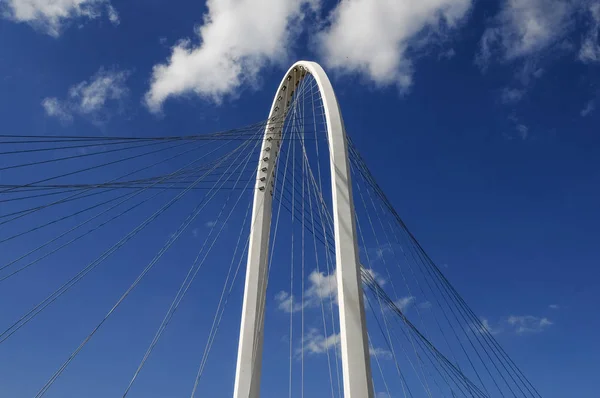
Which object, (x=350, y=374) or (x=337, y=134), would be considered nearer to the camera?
(x=350, y=374)

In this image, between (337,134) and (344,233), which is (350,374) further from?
(337,134)

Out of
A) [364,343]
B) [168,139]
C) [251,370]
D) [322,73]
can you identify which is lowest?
[364,343]

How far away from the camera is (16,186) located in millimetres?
11445

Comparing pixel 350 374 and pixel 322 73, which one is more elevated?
pixel 322 73

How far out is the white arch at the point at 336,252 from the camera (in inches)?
410

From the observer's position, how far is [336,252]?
11.7 m

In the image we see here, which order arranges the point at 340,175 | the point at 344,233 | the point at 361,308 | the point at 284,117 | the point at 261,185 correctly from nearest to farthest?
the point at 361,308, the point at 344,233, the point at 340,175, the point at 261,185, the point at 284,117

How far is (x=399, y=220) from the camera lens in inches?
640

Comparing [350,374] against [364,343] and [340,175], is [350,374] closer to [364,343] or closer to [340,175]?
[364,343]

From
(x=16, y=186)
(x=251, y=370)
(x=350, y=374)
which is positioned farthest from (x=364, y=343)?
(x=16, y=186)

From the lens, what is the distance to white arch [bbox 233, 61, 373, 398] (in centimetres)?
1042

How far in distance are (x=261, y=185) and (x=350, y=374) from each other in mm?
8311

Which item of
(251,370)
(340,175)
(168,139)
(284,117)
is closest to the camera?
(340,175)

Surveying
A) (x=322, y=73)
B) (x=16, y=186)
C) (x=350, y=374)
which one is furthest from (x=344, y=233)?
(x=16, y=186)
